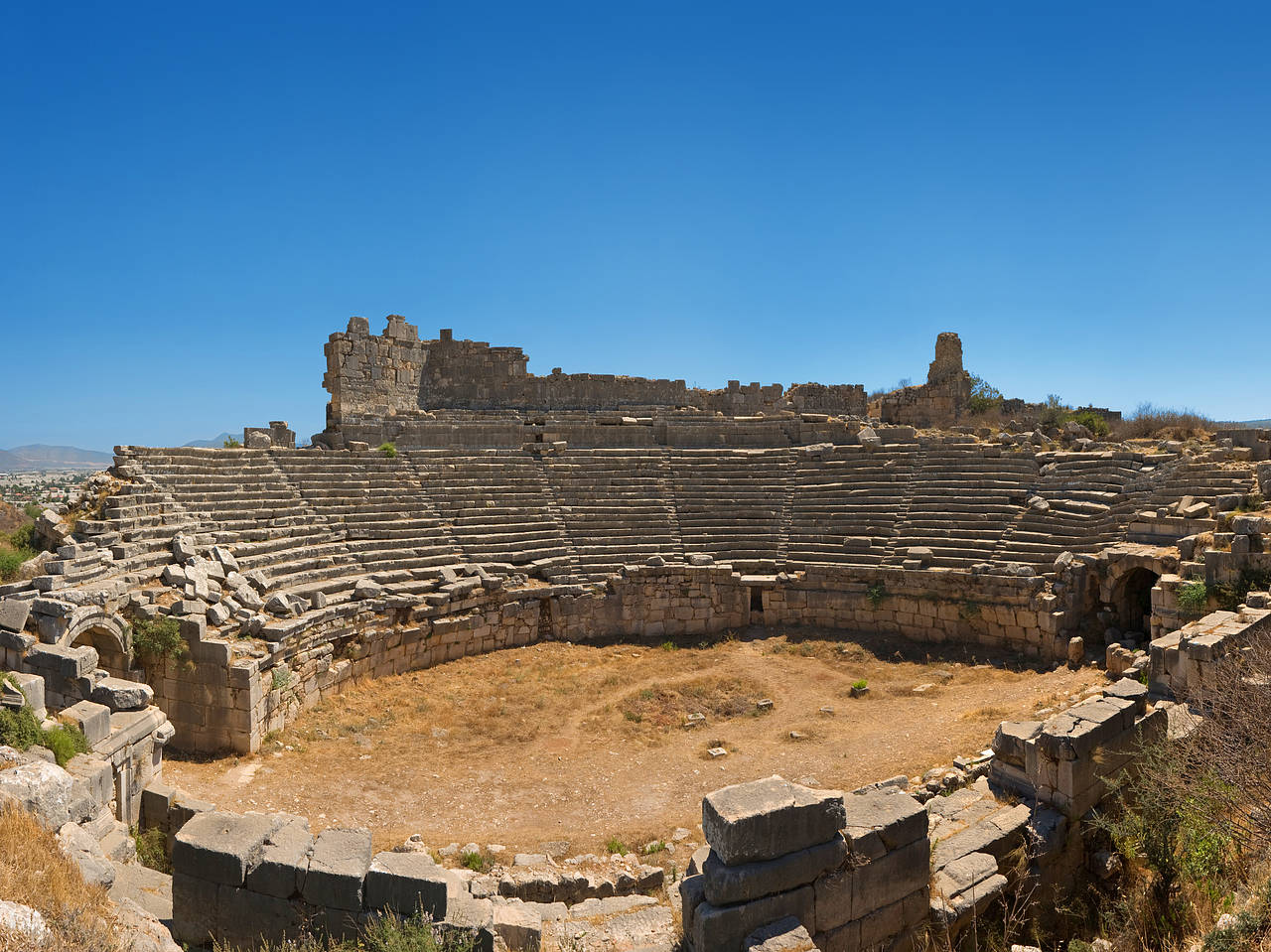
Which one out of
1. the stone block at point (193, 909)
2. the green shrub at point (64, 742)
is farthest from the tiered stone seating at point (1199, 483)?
the green shrub at point (64, 742)

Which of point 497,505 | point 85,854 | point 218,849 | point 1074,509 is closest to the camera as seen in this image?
point 218,849

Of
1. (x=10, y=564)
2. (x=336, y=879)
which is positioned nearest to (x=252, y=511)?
(x=10, y=564)

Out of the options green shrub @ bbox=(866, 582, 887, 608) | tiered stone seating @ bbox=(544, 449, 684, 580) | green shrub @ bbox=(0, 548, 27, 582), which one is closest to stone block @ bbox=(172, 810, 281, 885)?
green shrub @ bbox=(0, 548, 27, 582)

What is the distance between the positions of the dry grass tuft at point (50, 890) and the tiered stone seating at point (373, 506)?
30.3 ft

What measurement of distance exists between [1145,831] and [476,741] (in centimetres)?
839

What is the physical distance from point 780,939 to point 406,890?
8.50 ft

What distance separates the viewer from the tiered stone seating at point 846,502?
A: 55.6ft

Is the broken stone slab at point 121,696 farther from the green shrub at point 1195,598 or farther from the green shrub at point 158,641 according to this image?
the green shrub at point 1195,598

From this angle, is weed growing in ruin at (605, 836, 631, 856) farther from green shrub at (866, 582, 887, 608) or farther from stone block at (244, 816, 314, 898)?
green shrub at (866, 582, 887, 608)

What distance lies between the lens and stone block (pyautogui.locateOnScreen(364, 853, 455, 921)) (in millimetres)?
5133

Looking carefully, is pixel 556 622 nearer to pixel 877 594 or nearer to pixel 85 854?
pixel 877 594

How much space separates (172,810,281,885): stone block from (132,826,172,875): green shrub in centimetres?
224

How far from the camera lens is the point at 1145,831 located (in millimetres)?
6504

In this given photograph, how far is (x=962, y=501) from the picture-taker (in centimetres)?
1711
